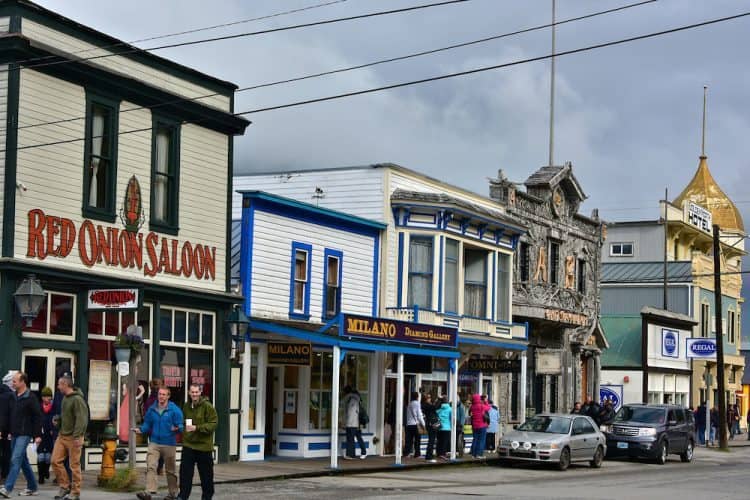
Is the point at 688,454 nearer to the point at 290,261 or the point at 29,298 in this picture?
the point at 290,261

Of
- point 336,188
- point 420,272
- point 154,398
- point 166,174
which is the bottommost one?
point 154,398

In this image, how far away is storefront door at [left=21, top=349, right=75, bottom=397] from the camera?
21.7 meters

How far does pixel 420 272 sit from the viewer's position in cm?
3369

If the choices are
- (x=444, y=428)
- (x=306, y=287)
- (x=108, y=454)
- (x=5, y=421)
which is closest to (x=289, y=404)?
(x=306, y=287)

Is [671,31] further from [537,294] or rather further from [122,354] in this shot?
[537,294]

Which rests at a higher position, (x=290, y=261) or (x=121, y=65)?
(x=121, y=65)

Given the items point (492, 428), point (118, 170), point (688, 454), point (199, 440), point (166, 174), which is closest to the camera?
point (199, 440)

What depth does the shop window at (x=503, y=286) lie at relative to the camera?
37375 mm

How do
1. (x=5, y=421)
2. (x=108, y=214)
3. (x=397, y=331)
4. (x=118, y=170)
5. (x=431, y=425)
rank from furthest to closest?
(x=431, y=425), (x=397, y=331), (x=118, y=170), (x=108, y=214), (x=5, y=421)

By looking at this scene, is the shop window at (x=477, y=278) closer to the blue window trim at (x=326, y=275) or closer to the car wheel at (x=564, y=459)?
the blue window trim at (x=326, y=275)

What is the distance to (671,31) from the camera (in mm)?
17938

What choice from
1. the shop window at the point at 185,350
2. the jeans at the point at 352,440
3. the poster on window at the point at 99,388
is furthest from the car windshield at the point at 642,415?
the poster on window at the point at 99,388

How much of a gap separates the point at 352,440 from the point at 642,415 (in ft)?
38.9

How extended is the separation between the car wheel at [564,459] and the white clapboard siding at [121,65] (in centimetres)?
1195
